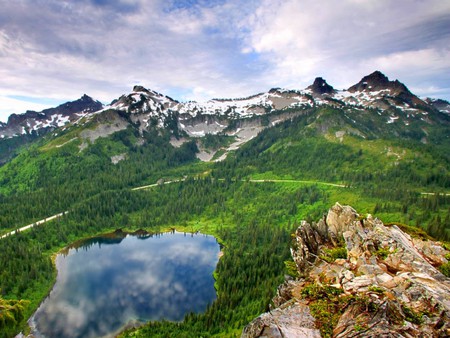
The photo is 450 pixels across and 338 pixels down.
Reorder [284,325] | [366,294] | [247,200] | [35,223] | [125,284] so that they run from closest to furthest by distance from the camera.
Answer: [284,325] < [366,294] < [125,284] < [35,223] < [247,200]

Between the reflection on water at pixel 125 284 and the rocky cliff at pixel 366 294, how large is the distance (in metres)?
52.7

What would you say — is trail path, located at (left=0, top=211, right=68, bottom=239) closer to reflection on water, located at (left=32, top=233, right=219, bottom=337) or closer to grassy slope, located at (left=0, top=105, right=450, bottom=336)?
grassy slope, located at (left=0, top=105, right=450, bottom=336)

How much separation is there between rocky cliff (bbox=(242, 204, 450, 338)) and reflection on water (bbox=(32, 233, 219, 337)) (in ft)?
173

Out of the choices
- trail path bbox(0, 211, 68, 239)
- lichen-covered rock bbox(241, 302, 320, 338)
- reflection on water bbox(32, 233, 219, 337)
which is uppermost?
lichen-covered rock bbox(241, 302, 320, 338)

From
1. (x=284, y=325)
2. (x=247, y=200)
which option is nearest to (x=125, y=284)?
(x=284, y=325)

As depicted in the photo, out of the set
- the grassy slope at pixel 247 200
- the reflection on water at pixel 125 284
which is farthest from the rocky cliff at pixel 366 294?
the grassy slope at pixel 247 200

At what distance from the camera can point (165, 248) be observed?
12331cm

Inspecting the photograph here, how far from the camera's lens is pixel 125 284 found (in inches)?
3684

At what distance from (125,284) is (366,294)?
8417cm

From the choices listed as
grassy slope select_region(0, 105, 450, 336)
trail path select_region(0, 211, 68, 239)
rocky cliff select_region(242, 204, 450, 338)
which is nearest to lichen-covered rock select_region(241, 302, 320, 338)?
rocky cliff select_region(242, 204, 450, 338)

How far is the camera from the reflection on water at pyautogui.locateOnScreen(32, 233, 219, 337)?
2940 inches

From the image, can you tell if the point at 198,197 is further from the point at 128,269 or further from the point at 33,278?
the point at 33,278

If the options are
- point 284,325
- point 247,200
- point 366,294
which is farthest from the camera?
point 247,200

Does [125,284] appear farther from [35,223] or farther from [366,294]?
[366,294]
